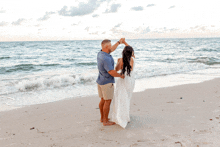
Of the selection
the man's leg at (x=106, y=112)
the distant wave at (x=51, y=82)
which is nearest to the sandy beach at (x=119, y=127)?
the man's leg at (x=106, y=112)

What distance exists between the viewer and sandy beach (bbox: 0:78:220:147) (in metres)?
3.34

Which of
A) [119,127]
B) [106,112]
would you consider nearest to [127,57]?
[106,112]

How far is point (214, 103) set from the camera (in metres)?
5.25

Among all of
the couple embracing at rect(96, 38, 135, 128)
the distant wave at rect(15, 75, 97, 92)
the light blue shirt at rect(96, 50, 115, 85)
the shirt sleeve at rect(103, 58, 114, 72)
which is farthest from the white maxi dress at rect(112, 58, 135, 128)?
the distant wave at rect(15, 75, 97, 92)

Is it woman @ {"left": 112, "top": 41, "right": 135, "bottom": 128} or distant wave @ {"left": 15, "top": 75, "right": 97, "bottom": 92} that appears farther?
distant wave @ {"left": 15, "top": 75, "right": 97, "bottom": 92}

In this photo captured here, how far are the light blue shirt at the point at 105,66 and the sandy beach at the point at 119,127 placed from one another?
3.72 ft

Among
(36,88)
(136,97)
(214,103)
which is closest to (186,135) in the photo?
(214,103)

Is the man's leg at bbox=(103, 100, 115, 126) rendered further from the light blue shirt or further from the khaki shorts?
the light blue shirt

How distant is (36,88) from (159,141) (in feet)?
22.1

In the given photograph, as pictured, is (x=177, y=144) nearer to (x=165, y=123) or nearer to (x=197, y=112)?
(x=165, y=123)

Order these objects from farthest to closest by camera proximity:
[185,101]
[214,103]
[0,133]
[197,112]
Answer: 1. [185,101]
2. [214,103]
3. [197,112]
4. [0,133]

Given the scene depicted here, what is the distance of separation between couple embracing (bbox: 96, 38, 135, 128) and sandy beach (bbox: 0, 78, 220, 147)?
0.35 meters

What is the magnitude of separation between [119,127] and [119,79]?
1124 mm

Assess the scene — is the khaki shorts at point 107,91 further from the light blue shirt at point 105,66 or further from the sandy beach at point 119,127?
the sandy beach at point 119,127
